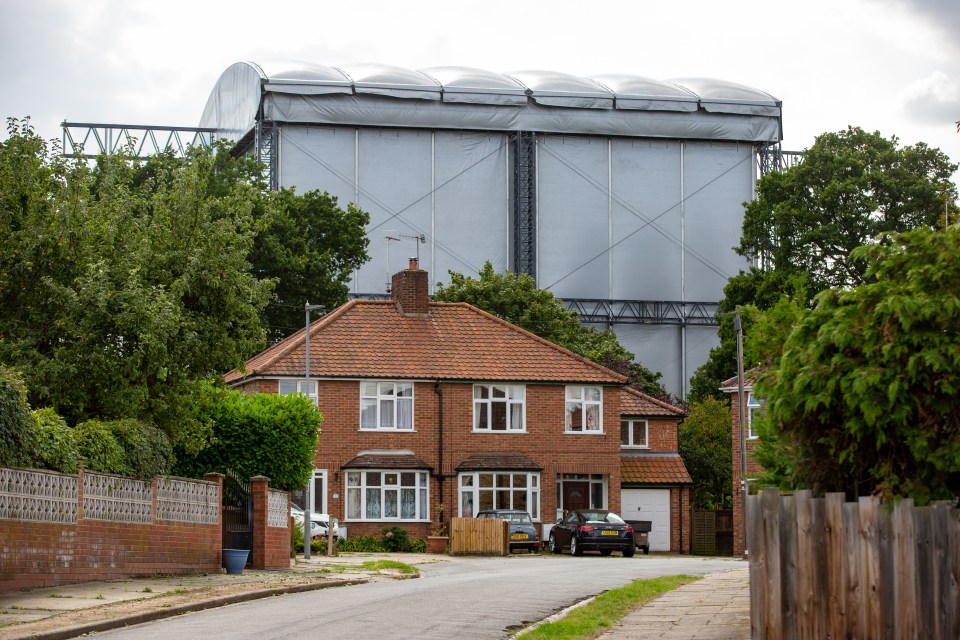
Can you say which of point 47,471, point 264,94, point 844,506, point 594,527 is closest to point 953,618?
point 844,506

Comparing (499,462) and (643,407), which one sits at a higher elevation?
(643,407)

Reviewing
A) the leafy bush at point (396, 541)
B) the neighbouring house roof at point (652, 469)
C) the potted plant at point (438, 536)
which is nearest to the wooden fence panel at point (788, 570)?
the potted plant at point (438, 536)

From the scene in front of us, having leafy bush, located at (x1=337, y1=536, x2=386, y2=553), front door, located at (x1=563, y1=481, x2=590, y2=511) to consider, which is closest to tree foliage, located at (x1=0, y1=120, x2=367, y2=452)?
leafy bush, located at (x1=337, y1=536, x2=386, y2=553)

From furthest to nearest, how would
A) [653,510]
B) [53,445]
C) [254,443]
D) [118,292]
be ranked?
[653,510] → [254,443] → [118,292] → [53,445]

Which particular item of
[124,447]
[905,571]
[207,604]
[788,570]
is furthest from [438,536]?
[905,571]

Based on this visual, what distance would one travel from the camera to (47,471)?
20.0 m

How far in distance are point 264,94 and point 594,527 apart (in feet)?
110

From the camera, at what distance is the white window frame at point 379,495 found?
47.4 metres

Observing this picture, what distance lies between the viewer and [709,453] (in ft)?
212

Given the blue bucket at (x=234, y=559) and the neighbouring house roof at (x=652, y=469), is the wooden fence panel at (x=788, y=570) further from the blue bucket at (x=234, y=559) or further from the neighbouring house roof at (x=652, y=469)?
the neighbouring house roof at (x=652, y=469)

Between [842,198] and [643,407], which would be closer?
[643,407]

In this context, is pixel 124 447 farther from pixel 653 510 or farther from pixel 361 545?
pixel 653 510

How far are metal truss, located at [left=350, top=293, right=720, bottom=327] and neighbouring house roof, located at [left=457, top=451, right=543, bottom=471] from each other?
2583 centimetres

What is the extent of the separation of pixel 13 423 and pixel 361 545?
26991 mm
